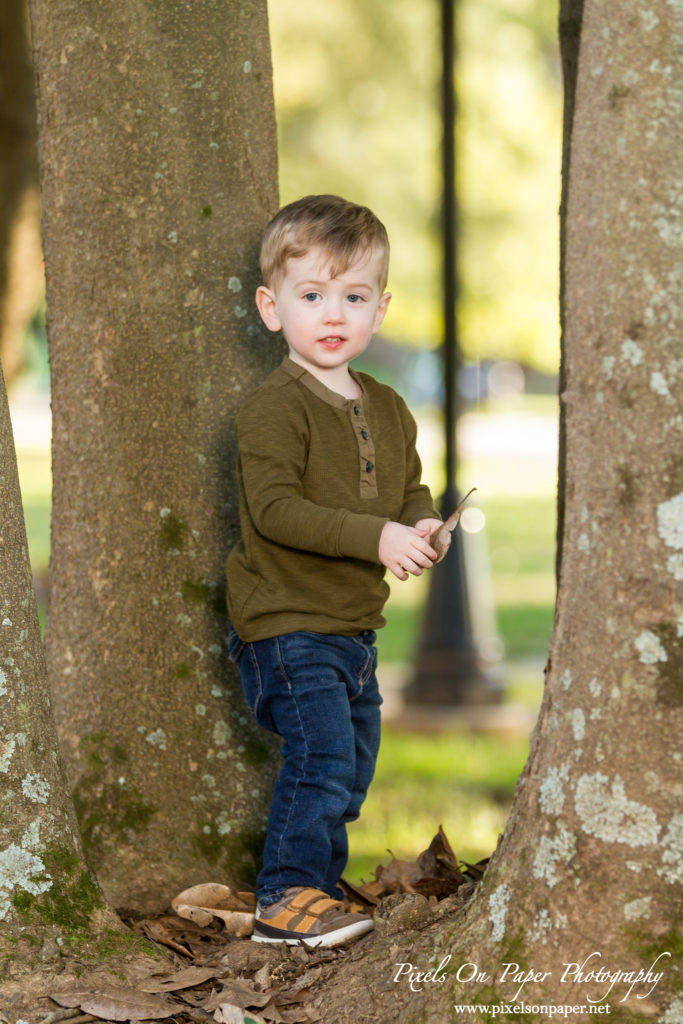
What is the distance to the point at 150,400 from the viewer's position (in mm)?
3244

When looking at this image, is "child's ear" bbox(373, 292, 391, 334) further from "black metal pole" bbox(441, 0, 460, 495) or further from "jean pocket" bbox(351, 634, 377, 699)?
"black metal pole" bbox(441, 0, 460, 495)

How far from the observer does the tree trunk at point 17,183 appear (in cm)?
878

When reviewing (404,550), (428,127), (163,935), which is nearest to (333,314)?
(404,550)

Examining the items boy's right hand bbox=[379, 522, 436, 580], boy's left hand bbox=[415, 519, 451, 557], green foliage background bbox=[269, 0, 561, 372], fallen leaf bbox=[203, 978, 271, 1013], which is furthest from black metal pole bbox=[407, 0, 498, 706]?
green foliage background bbox=[269, 0, 561, 372]

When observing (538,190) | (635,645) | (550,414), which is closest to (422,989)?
(635,645)

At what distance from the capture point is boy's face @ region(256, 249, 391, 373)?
120 inches

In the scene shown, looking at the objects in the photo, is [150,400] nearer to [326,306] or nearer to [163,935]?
[326,306]

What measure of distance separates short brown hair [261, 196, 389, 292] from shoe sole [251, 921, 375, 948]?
157cm

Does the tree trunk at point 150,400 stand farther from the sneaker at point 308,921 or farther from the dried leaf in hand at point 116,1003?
the dried leaf in hand at point 116,1003

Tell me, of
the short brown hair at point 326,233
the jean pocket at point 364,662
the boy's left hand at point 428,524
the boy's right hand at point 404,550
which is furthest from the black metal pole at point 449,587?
the boy's right hand at point 404,550

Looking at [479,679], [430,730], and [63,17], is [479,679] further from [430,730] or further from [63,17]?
[63,17]

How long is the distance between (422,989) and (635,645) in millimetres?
821

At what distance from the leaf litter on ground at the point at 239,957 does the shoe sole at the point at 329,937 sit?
2cm

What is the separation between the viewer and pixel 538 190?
65.2ft
